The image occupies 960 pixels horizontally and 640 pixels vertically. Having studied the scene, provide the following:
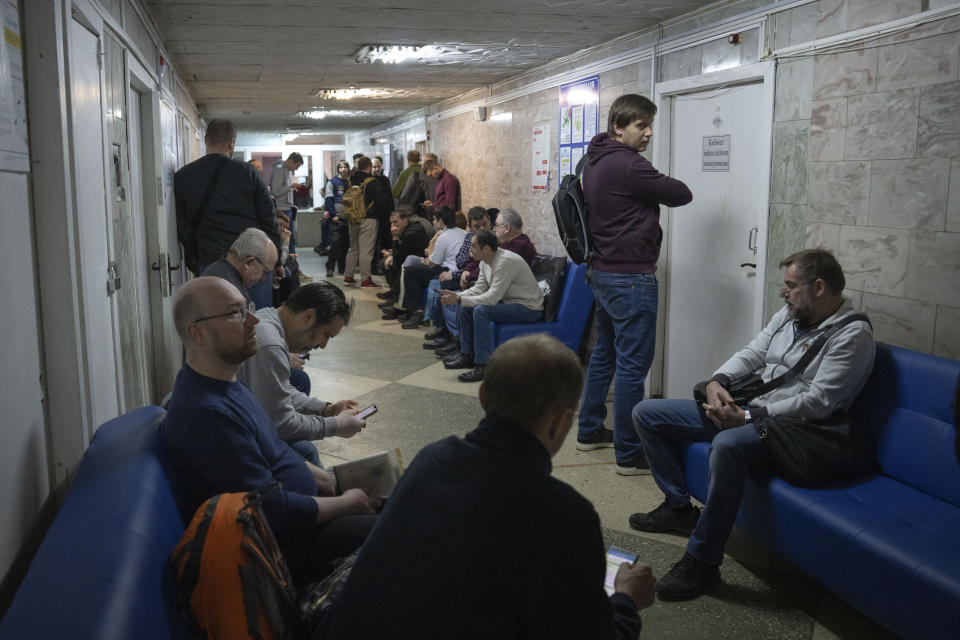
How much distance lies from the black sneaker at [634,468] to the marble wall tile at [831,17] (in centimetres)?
227

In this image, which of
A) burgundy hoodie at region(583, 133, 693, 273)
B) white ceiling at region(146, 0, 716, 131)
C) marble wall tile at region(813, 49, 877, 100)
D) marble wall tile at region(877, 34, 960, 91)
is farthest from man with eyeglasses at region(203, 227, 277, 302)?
marble wall tile at region(877, 34, 960, 91)

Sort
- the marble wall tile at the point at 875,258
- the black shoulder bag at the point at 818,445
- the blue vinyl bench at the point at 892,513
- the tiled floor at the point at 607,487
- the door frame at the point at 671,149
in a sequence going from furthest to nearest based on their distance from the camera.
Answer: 1. the door frame at the point at 671,149
2. the marble wall tile at the point at 875,258
3. the black shoulder bag at the point at 818,445
4. the tiled floor at the point at 607,487
5. the blue vinyl bench at the point at 892,513

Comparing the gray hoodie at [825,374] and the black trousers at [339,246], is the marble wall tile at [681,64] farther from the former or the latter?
the black trousers at [339,246]

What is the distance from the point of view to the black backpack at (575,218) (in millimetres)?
4113

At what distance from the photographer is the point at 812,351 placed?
9.36 feet

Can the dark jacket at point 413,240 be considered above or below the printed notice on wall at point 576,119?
below

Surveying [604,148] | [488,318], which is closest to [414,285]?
[488,318]

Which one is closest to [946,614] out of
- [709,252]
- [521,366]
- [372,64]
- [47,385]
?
[521,366]

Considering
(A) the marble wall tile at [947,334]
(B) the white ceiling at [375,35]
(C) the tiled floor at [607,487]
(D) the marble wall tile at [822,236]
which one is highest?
(B) the white ceiling at [375,35]

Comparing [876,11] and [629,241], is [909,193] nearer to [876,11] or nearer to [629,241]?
[876,11]

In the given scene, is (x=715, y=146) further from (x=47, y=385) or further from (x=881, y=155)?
(x=47, y=385)

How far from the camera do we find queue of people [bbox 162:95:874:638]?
1.24 metres

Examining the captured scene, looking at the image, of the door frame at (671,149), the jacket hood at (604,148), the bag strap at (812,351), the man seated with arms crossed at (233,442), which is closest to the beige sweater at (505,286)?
the door frame at (671,149)

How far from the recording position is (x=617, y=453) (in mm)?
3938
